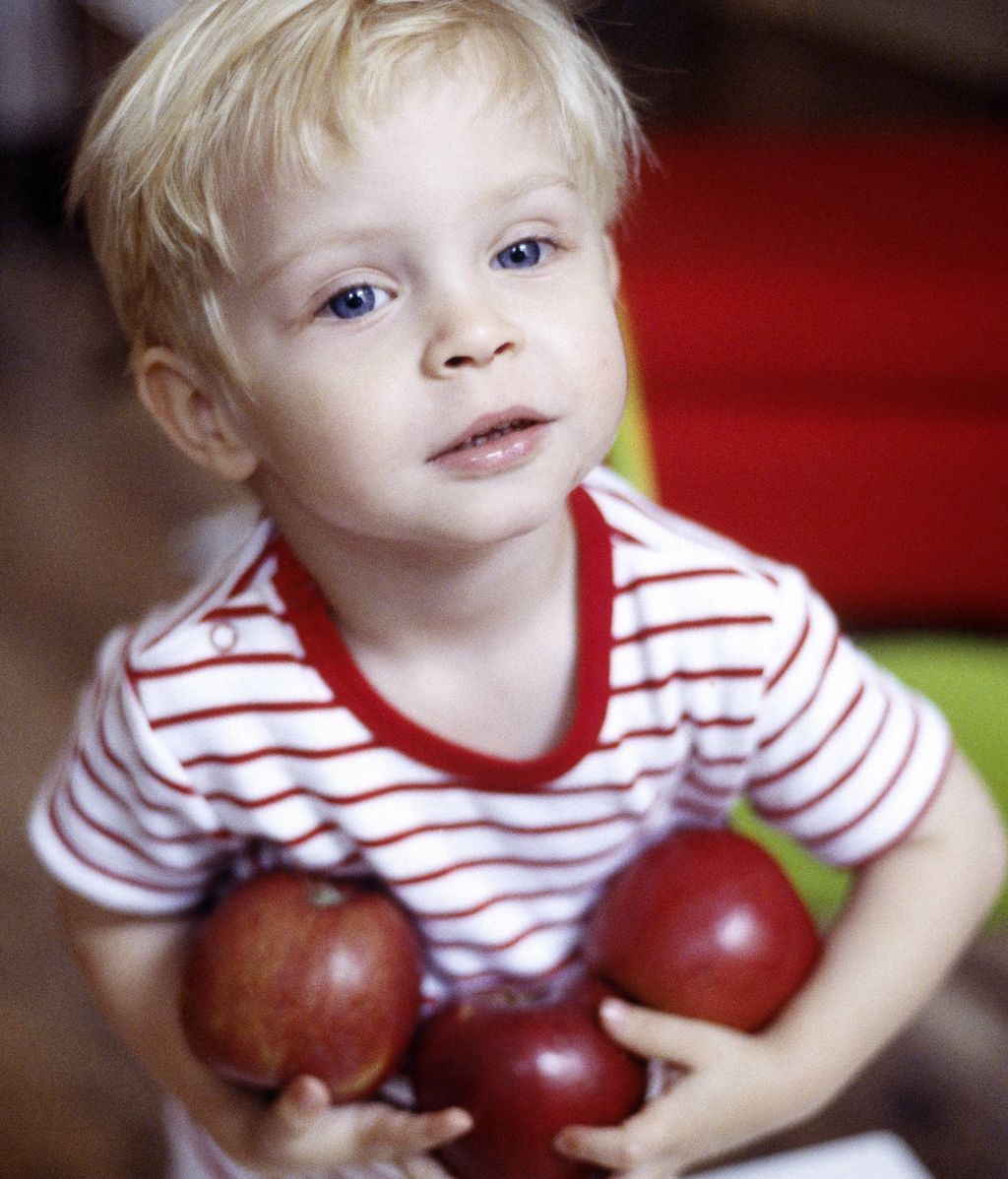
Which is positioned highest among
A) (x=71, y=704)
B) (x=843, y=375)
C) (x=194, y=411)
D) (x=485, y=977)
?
(x=194, y=411)

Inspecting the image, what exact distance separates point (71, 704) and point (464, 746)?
1.16m

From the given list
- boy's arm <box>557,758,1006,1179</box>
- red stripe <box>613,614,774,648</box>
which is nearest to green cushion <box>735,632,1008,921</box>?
boy's arm <box>557,758,1006,1179</box>

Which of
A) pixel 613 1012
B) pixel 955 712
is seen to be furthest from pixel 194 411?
pixel 955 712

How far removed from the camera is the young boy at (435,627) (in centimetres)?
75

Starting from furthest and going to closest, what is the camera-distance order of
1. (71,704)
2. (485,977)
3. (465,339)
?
(71,704) → (485,977) → (465,339)

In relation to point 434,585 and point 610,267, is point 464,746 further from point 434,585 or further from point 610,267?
point 610,267

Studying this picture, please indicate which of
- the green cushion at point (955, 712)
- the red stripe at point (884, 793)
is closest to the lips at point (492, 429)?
the red stripe at point (884, 793)

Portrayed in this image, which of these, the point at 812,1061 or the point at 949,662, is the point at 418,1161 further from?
the point at 949,662

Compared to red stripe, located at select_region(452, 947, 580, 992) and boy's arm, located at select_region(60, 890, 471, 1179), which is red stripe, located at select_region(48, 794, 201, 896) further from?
red stripe, located at select_region(452, 947, 580, 992)

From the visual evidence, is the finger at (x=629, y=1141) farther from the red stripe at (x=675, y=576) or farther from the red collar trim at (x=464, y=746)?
the red stripe at (x=675, y=576)

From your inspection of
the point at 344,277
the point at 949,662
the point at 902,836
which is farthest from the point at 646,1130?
the point at 949,662

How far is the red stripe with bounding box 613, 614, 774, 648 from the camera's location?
0.89 metres

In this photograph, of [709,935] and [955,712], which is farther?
[955,712]

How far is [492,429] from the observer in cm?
77
